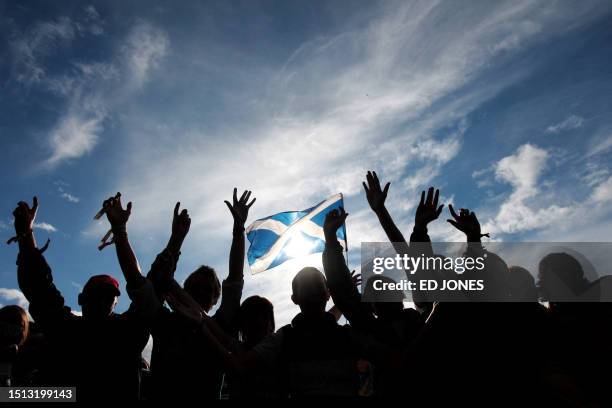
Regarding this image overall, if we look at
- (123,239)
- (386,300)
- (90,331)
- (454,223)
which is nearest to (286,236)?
(386,300)

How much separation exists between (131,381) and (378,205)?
10.3 feet

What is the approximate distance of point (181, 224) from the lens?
4453 mm

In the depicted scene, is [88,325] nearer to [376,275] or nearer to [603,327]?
[376,275]

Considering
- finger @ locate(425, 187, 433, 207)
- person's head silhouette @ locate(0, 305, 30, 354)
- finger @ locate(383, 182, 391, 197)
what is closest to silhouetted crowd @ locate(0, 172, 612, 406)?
person's head silhouette @ locate(0, 305, 30, 354)

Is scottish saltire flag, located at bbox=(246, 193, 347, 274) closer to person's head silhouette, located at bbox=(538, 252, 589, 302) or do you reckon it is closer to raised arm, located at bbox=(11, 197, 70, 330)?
person's head silhouette, located at bbox=(538, 252, 589, 302)

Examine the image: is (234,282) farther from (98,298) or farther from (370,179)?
(370,179)

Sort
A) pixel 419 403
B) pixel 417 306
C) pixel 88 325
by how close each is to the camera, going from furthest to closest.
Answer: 1. pixel 417 306
2. pixel 88 325
3. pixel 419 403

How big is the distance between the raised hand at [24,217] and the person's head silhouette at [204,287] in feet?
5.26

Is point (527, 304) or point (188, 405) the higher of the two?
point (527, 304)

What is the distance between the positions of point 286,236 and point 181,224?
390 centimetres

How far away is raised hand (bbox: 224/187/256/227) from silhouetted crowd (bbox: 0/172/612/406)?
106 cm

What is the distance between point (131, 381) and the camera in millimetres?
3484

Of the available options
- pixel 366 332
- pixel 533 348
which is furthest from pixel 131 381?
pixel 533 348

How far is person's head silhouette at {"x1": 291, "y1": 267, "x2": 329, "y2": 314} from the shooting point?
144 inches
